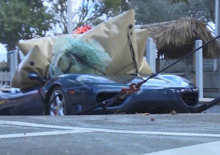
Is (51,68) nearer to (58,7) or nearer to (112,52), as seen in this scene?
(112,52)

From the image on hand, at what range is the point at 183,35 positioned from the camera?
14.0 meters

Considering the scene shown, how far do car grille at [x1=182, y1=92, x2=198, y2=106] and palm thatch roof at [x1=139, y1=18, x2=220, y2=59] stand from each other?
22.2 feet

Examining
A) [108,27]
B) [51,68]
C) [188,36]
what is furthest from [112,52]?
[188,36]

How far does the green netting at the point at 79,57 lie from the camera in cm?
759

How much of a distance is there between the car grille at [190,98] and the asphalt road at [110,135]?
0.89m

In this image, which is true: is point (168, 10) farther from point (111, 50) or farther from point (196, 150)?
point (196, 150)

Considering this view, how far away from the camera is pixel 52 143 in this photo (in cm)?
402

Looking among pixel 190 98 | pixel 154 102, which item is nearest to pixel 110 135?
pixel 154 102

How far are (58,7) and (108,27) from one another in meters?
20.9

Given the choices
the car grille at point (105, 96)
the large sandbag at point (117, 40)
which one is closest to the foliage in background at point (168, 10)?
the large sandbag at point (117, 40)

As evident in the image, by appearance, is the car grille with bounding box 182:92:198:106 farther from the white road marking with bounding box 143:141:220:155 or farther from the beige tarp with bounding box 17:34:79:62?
the white road marking with bounding box 143:141:220:155

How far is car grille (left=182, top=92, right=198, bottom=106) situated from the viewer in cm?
725

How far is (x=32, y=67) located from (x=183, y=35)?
276 inches

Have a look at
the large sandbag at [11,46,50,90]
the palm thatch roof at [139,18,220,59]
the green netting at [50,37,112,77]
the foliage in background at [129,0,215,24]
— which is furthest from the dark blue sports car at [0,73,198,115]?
the foliage in background at [129,0,215,24]
